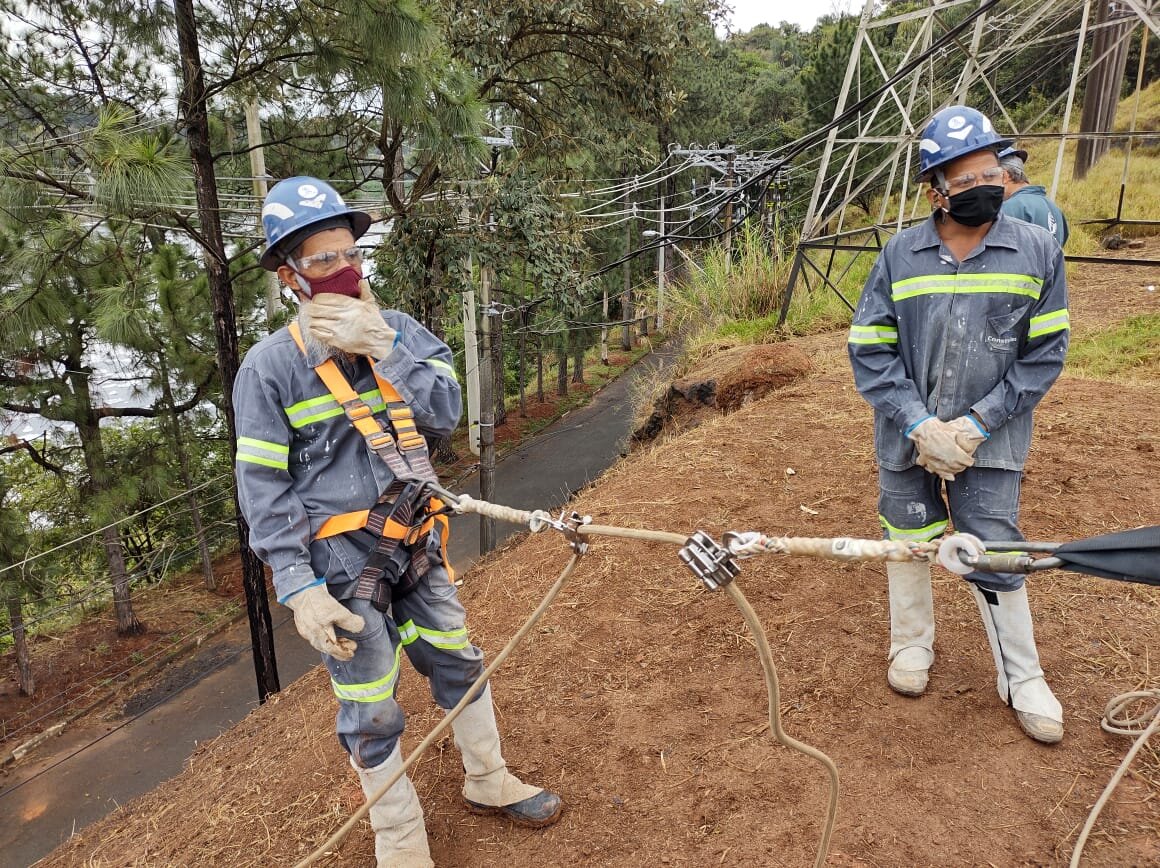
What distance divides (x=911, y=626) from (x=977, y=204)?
1.49 m

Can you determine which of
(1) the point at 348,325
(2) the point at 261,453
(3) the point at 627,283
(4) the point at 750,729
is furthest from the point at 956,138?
(3) the point at 627,283

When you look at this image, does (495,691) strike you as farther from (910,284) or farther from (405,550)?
(910,284)

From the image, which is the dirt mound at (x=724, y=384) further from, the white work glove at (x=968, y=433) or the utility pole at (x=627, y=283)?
the utility pole at (x=627, y=283)

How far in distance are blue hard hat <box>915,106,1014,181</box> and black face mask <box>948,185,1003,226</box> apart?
0.12 metres

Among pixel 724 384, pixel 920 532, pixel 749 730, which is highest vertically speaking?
pixel 920 532

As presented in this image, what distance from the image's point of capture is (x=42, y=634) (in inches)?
508

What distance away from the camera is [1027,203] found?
3.51m

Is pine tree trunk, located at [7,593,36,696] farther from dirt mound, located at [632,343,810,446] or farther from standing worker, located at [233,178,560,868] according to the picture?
standing worker, located at [233,178,560,868]

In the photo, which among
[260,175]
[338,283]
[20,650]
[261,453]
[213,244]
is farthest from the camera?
[20,650]

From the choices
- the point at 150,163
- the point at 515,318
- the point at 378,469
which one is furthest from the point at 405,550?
the point at 515,318

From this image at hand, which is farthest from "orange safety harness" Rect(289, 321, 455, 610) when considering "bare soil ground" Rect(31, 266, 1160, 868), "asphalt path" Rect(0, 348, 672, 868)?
"asphalt path" Rect(0, 348, 672, 868)

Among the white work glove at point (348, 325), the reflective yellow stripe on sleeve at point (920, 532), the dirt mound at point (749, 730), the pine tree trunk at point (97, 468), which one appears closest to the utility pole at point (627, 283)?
the pine tree trunk at point (97, 468)

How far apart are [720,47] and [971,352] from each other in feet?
106

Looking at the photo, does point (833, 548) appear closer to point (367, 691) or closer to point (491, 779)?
point (367, 691)
